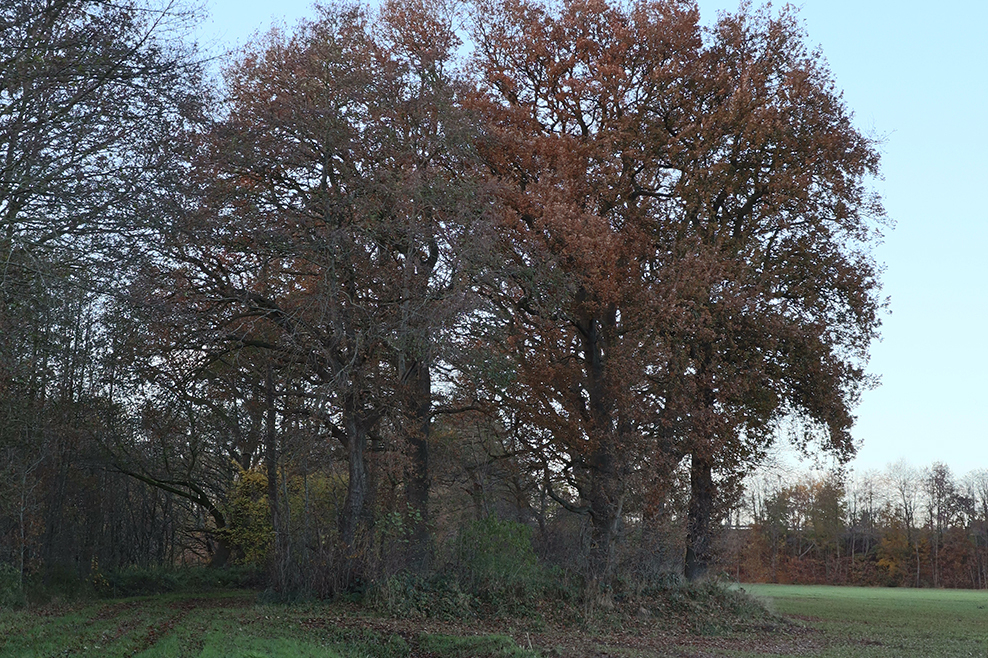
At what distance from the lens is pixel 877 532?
62188 mm

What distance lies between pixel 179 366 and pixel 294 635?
804cm

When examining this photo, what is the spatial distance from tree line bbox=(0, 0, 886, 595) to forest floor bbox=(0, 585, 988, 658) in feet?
6.26

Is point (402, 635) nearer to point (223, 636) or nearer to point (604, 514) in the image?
point (223, 636)

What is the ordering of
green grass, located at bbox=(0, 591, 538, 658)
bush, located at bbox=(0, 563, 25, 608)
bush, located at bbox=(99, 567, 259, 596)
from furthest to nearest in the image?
bush, located at bbox=(99, 567, 259, 596) → bush, located at bbox=(0, 563, 25, 608) → green grass, located at bbox=(0, 591, 538, 658)

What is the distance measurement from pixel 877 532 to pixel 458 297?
55400 millimetres

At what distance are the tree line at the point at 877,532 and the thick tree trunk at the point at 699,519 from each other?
112 feet

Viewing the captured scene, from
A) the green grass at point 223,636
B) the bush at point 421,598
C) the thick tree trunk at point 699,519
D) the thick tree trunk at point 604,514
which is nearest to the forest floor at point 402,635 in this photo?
the green grass at point 223,636

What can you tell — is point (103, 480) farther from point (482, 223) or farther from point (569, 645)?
point (569, 645)

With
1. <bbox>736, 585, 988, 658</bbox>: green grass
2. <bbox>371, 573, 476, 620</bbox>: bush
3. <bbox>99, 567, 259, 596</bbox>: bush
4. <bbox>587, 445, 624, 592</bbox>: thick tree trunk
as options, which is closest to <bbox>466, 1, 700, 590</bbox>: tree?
<bbox>587, 445, 624, 592</bbox>: thick tree trunk

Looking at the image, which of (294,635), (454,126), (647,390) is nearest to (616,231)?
(647,390)

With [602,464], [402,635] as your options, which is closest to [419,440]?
[602,464]

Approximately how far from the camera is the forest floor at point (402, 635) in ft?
36.4

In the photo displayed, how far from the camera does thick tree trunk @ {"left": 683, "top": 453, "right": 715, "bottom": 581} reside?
68.3ft

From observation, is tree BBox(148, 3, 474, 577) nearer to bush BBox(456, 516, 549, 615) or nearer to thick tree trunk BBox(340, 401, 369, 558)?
thick tree trunk BBox(340, 401, 369, 558)
